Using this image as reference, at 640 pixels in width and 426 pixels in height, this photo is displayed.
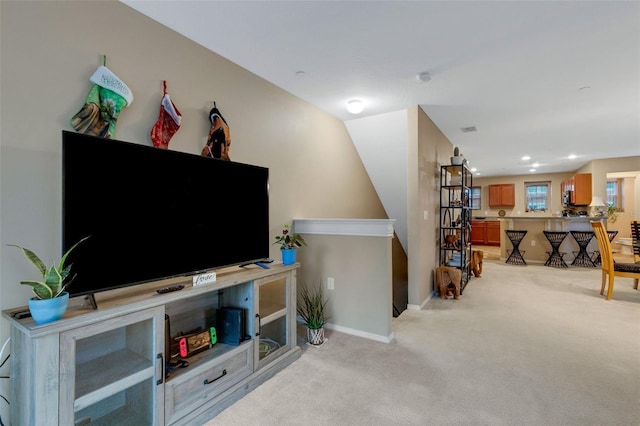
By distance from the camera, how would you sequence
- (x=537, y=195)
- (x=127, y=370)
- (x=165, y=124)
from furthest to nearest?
(x=537, y=195)
(x=165, y=124)
(x=127, y=370)

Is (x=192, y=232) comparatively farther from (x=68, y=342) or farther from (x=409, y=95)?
(x=409, y=95)

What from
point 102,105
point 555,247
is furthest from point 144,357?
point 555,247

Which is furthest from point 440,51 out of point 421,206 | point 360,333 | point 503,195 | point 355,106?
point 503,195

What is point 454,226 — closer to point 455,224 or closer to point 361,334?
point 455,224

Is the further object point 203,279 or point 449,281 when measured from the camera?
point 449,281

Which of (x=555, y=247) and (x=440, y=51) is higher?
(x=440, y=51)

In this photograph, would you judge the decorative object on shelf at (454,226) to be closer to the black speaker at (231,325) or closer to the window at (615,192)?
the black speaker at (231,325)

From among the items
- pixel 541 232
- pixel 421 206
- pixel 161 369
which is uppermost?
pixel 421 206

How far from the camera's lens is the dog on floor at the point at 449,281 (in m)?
4.04

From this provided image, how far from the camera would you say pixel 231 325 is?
2.03 meters

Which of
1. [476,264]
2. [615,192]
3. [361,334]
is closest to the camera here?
[361,334]

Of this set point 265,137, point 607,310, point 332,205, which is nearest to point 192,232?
point 265,137

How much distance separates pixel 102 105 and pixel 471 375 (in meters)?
3.01

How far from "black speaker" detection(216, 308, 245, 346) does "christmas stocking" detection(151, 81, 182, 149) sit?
47.9 inches
